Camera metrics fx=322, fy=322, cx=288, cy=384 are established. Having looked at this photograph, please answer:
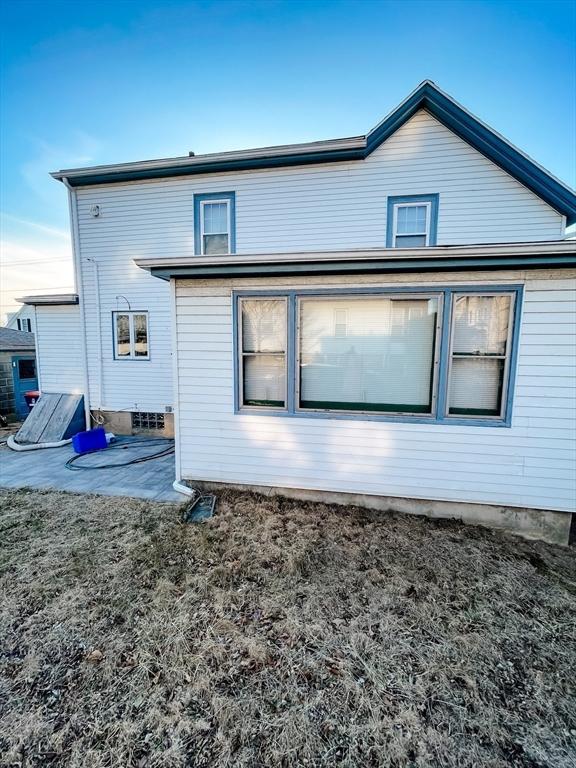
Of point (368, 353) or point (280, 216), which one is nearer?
point (368, 353)

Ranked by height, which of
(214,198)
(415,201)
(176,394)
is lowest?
(176,394)

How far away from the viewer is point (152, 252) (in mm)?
7777

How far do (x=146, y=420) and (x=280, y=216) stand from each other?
6005mm

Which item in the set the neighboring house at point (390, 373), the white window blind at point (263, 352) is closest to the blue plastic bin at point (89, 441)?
the neighboring house at point (390, 373)

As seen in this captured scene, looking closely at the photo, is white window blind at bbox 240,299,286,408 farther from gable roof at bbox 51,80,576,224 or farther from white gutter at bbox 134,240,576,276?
gable roof at bbox 51,80,576,224

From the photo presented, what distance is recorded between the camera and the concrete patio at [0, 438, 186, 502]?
4.87m

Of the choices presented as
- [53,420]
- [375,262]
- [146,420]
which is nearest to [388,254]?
[375,262]

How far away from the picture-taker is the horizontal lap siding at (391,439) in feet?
12.2

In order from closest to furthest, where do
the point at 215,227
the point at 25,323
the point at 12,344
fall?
the point at 215,227 < the point at 12,344 < the point at 25,323

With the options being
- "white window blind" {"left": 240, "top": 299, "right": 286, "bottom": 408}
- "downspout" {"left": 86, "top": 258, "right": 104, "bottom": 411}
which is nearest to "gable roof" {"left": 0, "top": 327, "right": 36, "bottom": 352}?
"downspout" {"left": 86, "top": 258, "right": 104, "bottom": 411}

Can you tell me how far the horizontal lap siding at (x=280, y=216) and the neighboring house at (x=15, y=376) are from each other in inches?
177

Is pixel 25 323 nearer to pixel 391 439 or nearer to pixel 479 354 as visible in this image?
pixel 391 439

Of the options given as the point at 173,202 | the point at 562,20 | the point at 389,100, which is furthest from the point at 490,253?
the point at 562,20

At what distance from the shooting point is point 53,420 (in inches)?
309
